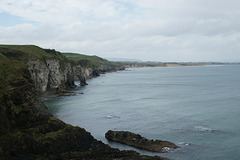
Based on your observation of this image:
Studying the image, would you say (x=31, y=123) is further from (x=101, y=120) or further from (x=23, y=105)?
(x=101, y=120)

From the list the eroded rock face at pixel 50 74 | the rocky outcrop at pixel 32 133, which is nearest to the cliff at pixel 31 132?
the rocky outcrop at pixel 32 133

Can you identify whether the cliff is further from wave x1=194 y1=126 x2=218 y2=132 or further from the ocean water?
wave x1=194 y1=126 x2=218 y2=132

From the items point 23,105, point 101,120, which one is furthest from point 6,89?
point 101,120

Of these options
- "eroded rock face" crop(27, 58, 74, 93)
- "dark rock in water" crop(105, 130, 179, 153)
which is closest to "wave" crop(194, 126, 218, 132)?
"dark rock in water" crop(105, 130, 179, 153)

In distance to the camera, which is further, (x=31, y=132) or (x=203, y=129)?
(x=203, y=129)

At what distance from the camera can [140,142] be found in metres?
42.8

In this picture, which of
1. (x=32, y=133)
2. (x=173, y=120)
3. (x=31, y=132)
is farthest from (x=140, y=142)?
(x=31, y=132)

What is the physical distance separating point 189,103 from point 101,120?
112 feet

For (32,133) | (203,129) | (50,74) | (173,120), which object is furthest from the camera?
(50,74)

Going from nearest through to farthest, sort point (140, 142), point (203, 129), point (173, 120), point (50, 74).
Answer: point (140, 142), point (203, 129), point (173, 120), point (50, 74)

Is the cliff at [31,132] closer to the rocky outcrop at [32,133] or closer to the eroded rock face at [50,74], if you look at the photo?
the rocky outcrop at [32,133]

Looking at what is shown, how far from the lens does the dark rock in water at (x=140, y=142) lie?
133 feet

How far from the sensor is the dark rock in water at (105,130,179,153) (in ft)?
133

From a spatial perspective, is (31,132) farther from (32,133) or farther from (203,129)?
(203,129)
